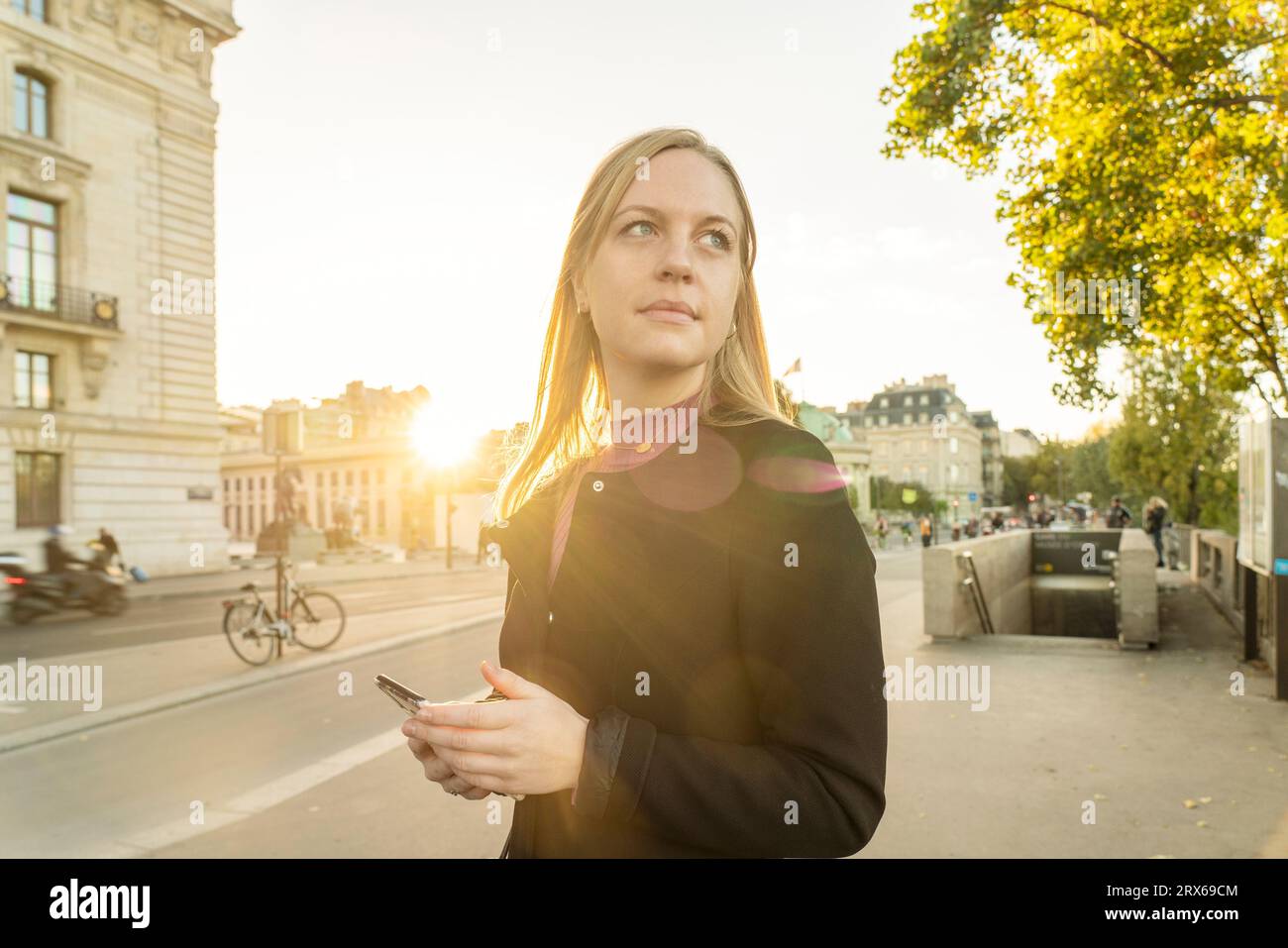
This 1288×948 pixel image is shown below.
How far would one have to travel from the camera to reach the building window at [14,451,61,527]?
2455 centimetres

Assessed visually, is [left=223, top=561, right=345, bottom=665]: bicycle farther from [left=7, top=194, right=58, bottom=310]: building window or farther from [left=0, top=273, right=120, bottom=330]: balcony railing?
[left=7, top=194, right=58, bottom=310]: building window

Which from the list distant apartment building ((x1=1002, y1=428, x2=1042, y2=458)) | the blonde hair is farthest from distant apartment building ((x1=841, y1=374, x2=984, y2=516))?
the blonde hair

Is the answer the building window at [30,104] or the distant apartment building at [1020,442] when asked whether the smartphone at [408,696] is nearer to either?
the building window at [30,104]

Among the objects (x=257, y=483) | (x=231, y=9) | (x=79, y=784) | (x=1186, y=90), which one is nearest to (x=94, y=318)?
(x=231, y=9)

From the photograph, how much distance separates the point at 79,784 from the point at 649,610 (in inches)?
260

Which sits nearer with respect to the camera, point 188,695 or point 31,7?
point 188,695

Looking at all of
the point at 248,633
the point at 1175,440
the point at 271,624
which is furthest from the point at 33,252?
the point at 1175,440

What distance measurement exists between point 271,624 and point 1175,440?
3411 cm

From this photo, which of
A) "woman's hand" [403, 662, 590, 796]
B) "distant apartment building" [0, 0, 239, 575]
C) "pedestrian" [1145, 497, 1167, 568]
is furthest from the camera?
"pedestrian" [1145, 497, 1167, 568]

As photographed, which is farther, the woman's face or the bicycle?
the bicycle

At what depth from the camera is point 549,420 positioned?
1799 mm

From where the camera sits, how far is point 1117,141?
1018cm

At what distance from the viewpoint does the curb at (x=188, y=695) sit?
7.51 metres

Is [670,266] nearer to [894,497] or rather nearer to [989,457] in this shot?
[894,497]
